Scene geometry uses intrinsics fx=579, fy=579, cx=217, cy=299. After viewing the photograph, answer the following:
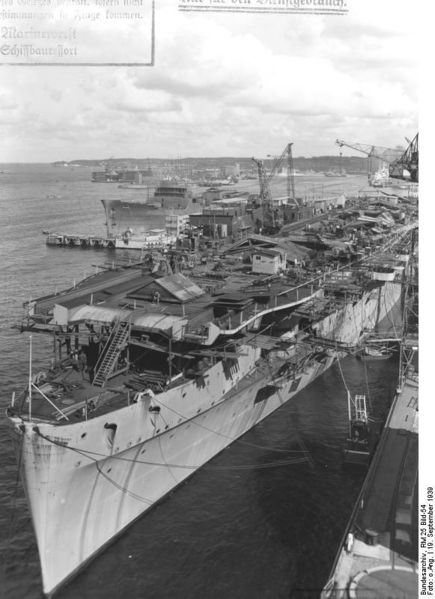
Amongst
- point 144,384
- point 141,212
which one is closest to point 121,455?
point 144,384

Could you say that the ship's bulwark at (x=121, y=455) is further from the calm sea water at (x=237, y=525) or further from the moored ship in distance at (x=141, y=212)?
the moored ship in distance at (x=141, y=212)

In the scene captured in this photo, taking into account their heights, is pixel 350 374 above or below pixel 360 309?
below

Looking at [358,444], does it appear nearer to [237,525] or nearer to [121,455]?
[237,525]

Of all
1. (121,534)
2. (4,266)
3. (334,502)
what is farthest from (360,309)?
(4,266)

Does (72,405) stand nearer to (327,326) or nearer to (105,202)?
(327,326)

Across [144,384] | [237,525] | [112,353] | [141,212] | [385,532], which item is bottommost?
[237,525]

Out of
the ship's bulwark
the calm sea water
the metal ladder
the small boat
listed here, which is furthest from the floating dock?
the metal ladder
